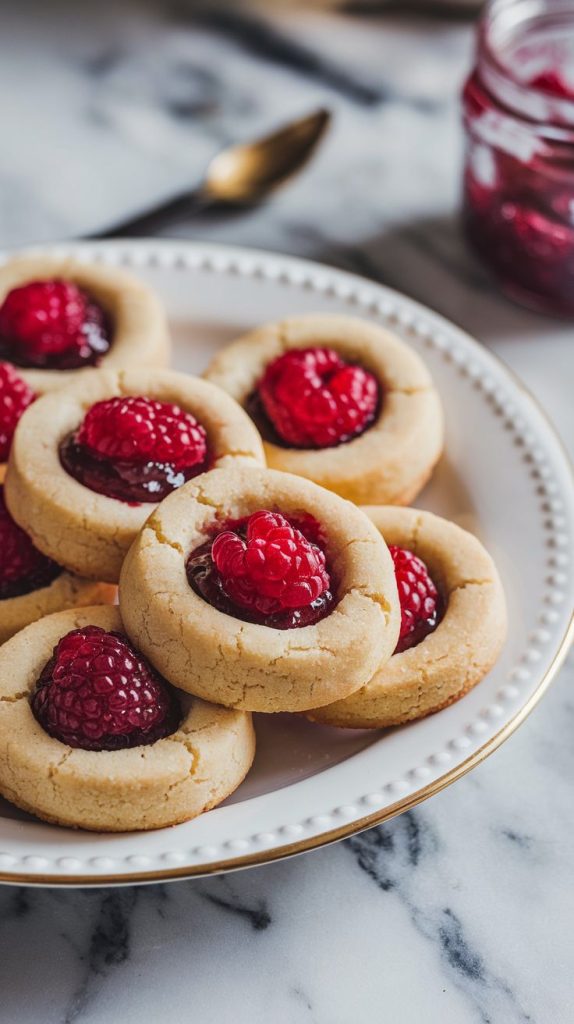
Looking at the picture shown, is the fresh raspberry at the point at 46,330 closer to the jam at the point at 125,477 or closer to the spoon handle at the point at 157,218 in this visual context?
the jam at the point at 125,477

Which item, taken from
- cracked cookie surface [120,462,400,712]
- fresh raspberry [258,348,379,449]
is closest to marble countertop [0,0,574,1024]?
cracked cookie surface [120,462,400,712]

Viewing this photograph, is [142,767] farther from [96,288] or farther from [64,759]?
[96,288]

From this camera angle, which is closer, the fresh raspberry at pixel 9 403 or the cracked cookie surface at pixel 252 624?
the cracked cookie surface at pixel 252 624

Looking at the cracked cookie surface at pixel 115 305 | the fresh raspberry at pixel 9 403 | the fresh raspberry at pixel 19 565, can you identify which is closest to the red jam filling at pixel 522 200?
the cracked cookie surface at pixel 115 305

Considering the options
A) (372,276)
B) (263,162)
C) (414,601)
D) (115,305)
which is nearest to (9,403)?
(115,305)

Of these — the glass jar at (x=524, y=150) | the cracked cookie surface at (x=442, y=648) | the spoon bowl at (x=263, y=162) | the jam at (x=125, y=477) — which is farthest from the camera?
the spoon bowl at (x=263, y=162)

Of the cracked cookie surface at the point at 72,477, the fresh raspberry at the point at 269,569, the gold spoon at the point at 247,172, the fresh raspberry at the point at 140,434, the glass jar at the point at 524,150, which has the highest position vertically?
the glass jar at the point at 524,150
